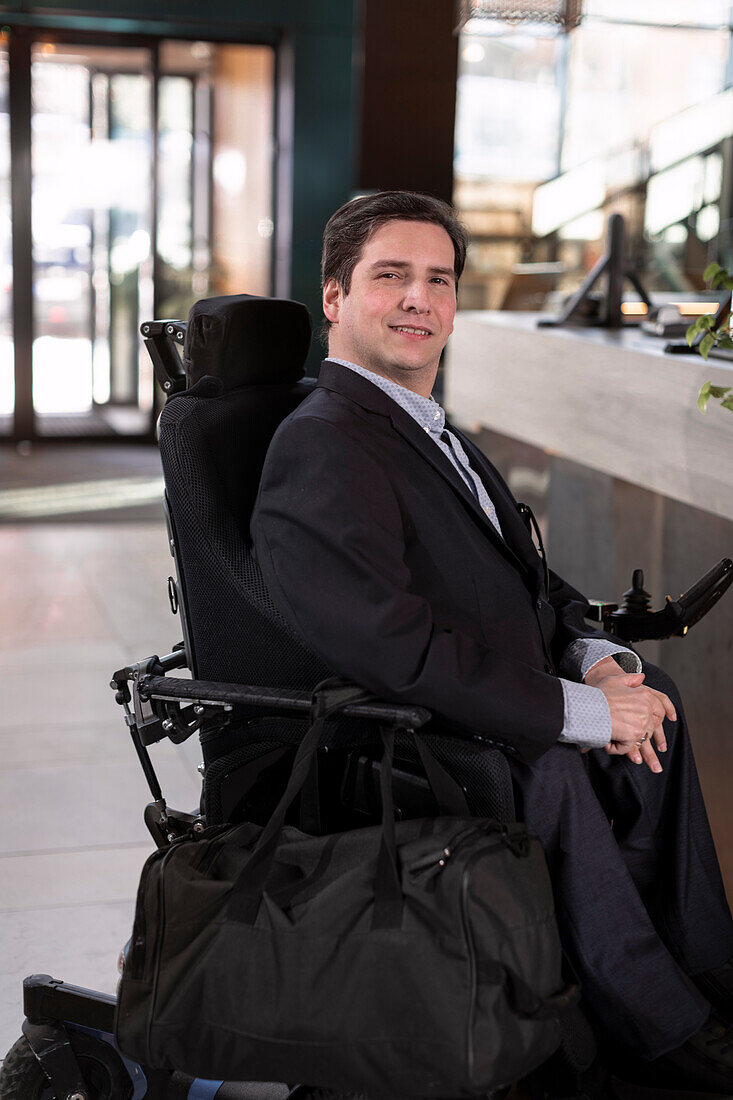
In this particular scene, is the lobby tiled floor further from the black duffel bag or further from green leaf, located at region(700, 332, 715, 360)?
green leaf, located at region(700, 332, 715, 360)

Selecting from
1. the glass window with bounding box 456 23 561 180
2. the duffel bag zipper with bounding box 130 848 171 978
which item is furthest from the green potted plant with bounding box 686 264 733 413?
the glass window with bounding box 456 23 561 180

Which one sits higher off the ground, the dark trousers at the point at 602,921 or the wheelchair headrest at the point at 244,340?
the wheelchair headrest at the point at 244,340

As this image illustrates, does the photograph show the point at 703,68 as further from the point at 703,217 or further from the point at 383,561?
the point at 383,561

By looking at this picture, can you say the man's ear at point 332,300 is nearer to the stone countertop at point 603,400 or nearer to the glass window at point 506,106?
the stone countertop at point 603,400

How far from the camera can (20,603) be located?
447cm

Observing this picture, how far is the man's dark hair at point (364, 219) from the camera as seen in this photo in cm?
176

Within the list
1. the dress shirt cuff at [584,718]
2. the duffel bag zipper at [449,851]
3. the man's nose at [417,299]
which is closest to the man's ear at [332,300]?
the man's nose at [417,299]

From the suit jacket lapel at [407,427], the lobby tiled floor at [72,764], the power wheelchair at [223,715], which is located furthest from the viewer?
the lobby tiled floor at [72,764]

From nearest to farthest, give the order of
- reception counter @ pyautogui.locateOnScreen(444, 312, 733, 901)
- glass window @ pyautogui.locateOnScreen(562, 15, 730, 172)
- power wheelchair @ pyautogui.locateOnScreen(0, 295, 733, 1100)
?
power wheelchair @ pyautogui.locateOnScreen(0, 295, 733, 1100) → reception counter @ pyautogui.locateOnScreen(444, 312, 733, 901) → glass window @ pyautogui.locateOnScreen(562, 15, 730, 172)

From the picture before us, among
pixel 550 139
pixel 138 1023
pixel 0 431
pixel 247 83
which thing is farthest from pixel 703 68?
pixel 138 1023

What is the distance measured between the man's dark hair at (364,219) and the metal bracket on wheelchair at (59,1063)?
3.54 feet

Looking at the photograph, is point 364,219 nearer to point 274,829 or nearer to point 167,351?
point 167,351

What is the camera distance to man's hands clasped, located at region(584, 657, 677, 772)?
159 cm

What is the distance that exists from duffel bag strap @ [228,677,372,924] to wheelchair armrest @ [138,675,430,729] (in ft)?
0.07
